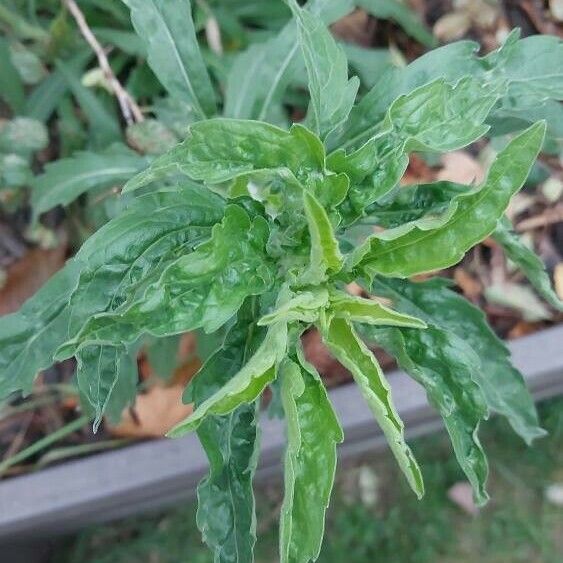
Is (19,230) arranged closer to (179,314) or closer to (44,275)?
(44,275)

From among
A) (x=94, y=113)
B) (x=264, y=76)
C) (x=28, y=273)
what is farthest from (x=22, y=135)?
(x=264, y=76)

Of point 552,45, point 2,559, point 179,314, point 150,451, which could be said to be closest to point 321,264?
point 179,314

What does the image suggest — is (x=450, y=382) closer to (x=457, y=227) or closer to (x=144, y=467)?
(x=457, y=227)

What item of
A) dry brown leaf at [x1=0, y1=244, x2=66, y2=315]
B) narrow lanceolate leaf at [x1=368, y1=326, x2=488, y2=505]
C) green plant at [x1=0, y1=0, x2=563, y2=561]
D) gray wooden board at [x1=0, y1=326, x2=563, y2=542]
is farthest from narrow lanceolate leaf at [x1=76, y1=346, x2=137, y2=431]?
dry brown leaf at [x1=0, y1=244, x2=66, y2=315]

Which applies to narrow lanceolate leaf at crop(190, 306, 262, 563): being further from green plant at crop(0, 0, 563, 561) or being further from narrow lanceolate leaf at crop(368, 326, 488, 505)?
narrow lanceolate leaf at crop(368, 326, 488, 505)

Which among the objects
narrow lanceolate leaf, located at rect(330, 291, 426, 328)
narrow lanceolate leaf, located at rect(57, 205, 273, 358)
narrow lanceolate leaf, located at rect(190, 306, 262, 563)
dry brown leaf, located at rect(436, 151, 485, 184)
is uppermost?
narrow lanceolate leaf, located at rect(57, 205, 273, 358)

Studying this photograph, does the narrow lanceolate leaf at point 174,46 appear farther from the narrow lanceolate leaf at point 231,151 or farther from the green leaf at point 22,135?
the green leaf at point 22,135
